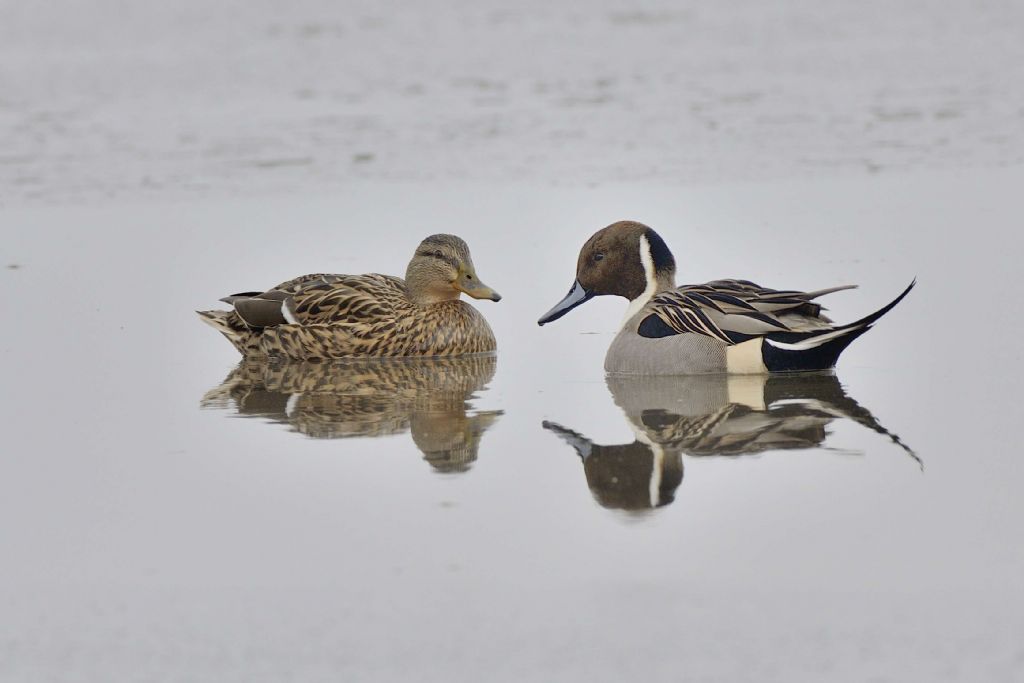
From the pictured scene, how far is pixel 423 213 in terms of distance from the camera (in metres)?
13.9

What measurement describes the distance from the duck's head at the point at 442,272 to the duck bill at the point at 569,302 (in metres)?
0.63

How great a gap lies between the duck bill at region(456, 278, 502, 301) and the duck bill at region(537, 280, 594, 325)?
0.48m

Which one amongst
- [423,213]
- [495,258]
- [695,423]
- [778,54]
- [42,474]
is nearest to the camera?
[42,474]

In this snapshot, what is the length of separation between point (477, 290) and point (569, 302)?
720 millimetres

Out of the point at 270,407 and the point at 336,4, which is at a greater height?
the point at 336,4

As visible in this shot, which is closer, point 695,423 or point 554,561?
point 554,561

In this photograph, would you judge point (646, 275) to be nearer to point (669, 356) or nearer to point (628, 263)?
point (628, 263)

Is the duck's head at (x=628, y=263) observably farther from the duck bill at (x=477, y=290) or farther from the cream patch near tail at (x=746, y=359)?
the cream patch near tail at (x=746, y=359)

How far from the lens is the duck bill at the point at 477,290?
10422mm

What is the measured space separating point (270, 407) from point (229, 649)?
366cm

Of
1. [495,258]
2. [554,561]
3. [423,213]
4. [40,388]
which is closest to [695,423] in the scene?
[554,561]

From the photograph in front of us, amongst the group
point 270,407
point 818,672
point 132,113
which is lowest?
point 818,672

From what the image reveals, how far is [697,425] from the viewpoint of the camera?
309 inches

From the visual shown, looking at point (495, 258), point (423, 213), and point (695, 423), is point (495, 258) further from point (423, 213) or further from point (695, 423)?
point (695, 423)
